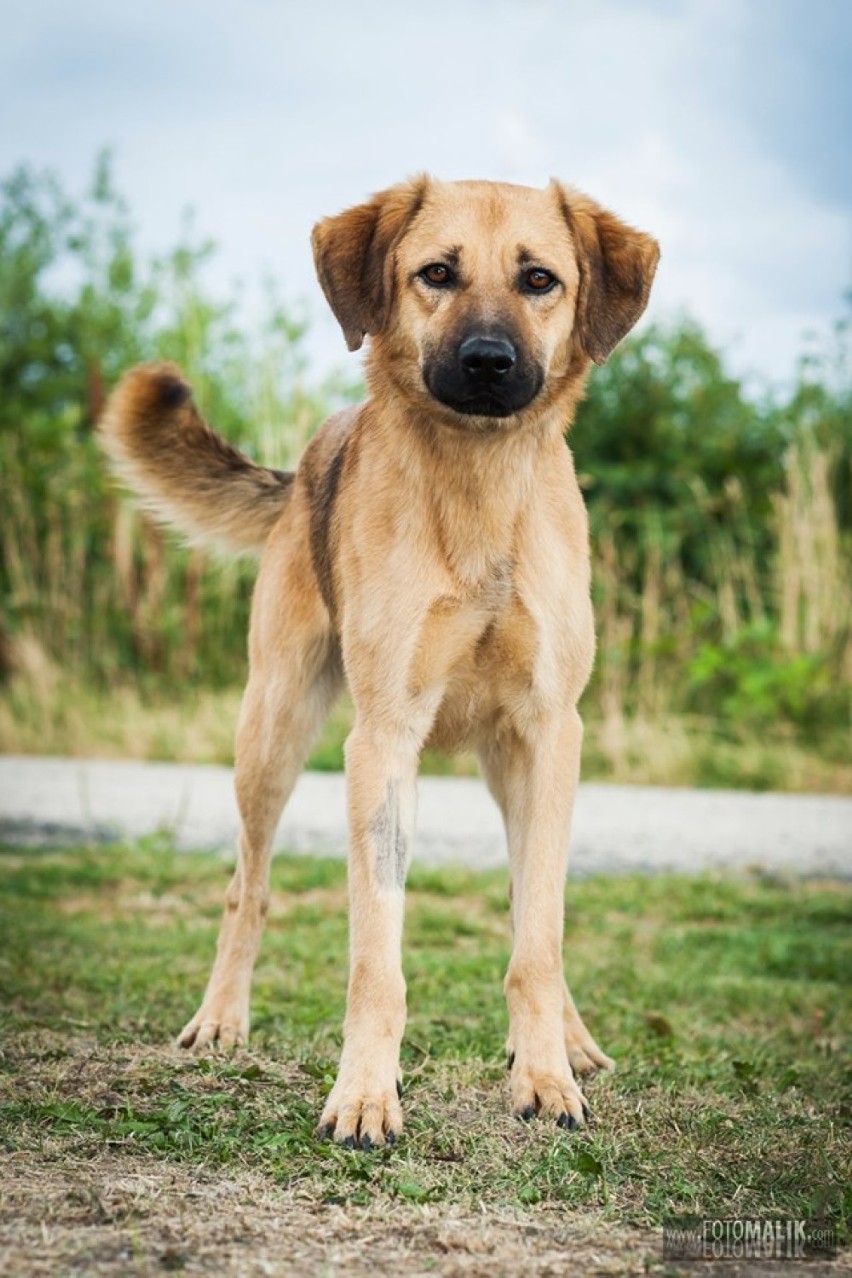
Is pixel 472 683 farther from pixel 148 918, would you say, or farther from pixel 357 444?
pixel 148 918

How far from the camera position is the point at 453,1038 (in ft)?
14.4

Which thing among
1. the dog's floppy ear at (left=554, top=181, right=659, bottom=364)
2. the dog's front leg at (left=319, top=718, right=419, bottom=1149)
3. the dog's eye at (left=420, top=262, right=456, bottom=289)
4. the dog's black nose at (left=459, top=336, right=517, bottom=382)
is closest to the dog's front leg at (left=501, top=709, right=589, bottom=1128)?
the dog's front leg at (left=319, top=718, right=419, bottom=1149)

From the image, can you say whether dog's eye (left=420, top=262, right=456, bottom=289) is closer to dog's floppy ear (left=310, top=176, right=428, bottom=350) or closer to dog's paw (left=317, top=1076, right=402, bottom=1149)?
dog's floppy ear (left=310, top=176, right=428, bottom=350)

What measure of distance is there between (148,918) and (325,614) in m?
2.74

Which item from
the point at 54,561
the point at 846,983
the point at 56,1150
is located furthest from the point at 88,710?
the point at 56,1150

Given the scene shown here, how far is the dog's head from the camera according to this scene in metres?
3.64

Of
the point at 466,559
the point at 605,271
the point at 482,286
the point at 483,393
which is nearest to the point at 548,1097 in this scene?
the point at 466,559

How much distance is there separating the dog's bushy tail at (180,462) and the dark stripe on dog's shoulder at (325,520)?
774 mm

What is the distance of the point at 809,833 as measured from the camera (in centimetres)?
830

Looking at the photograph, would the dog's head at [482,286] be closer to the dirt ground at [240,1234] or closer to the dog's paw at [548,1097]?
the dog's paw at [548,1097]

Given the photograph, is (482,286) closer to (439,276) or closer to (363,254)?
Answer: (439,276)

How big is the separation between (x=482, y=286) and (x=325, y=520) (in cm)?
91

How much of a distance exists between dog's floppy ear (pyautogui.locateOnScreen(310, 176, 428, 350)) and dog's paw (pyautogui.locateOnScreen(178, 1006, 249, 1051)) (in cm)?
192

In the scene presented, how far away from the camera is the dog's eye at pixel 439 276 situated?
150 inches
